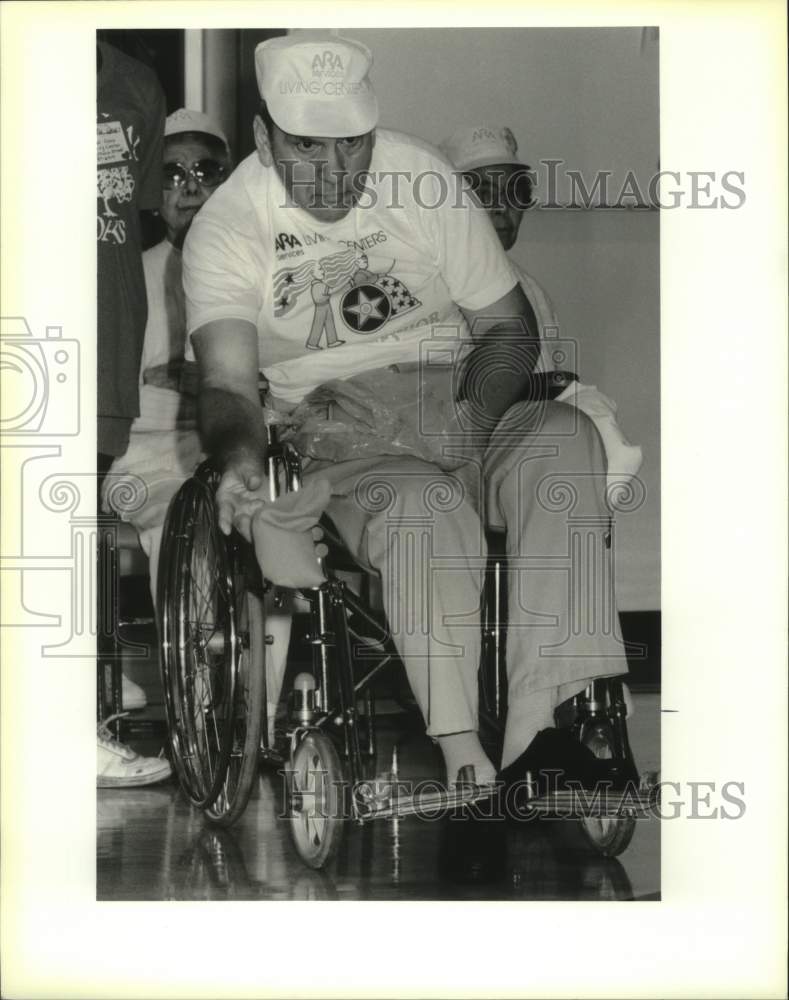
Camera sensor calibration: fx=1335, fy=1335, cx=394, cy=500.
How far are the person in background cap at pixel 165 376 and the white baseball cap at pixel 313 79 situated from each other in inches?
5.0

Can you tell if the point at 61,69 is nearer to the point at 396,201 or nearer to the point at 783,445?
the point at 396,201

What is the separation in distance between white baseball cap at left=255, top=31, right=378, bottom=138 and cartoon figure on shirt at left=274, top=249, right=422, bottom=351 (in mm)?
248

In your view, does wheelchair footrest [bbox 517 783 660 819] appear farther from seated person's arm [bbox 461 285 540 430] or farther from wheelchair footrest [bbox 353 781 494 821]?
seated person's arm [bbox 461 285 540 430]

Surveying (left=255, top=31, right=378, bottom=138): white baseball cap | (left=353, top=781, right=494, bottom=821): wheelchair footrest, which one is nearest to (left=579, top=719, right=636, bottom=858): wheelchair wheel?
(left=353, top=781, right=494, bottom=821): wheelchair footrest

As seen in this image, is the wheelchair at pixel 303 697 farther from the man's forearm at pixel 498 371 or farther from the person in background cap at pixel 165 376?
the man's forearm at pixel 498 371

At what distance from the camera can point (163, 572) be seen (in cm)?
236

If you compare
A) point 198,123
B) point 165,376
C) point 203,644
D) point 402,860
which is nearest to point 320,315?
point 165,376

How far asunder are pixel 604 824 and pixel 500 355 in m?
0.85

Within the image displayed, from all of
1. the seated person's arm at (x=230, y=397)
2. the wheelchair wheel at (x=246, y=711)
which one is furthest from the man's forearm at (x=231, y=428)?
the wheelchair wheel at (x=246, y=711)

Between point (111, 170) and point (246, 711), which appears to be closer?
point (246, 711)

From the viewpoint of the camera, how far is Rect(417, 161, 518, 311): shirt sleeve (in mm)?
2389

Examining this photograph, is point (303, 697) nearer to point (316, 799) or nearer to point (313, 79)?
point (316, 799)

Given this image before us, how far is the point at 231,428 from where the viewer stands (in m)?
2.36

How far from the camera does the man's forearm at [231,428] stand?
235 cm
